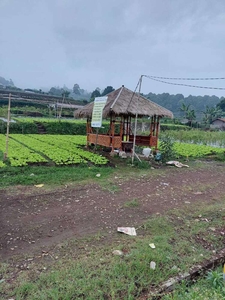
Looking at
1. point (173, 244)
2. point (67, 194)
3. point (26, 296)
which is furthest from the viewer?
point (67, 194)

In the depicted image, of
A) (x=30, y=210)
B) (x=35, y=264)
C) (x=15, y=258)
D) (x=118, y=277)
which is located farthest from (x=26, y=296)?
(x=30, y=210)

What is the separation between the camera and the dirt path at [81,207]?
155 inches

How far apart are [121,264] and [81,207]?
2.15 m

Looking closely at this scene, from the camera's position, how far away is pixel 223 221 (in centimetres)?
485

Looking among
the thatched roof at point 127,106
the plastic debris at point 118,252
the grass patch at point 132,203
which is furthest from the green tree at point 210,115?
the plastic debris at point 118,252

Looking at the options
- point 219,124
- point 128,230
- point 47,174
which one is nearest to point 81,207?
point 128,230

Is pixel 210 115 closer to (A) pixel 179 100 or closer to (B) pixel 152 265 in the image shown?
(A) pixel 179 100

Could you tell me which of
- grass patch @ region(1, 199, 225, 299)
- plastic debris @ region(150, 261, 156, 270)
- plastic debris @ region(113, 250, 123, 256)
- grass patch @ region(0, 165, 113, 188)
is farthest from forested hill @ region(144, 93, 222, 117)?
plastic debris @ region(150, 261, 156, 270)

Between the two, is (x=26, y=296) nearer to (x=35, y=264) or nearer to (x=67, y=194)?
(x=35, y=264)

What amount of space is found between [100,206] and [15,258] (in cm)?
224

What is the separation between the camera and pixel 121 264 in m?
3.21

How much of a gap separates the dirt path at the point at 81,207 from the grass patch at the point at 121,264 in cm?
44

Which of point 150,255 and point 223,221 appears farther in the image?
point 223,221

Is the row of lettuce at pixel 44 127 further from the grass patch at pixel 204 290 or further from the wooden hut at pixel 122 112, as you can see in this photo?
the grass patch at pixel 204 290
